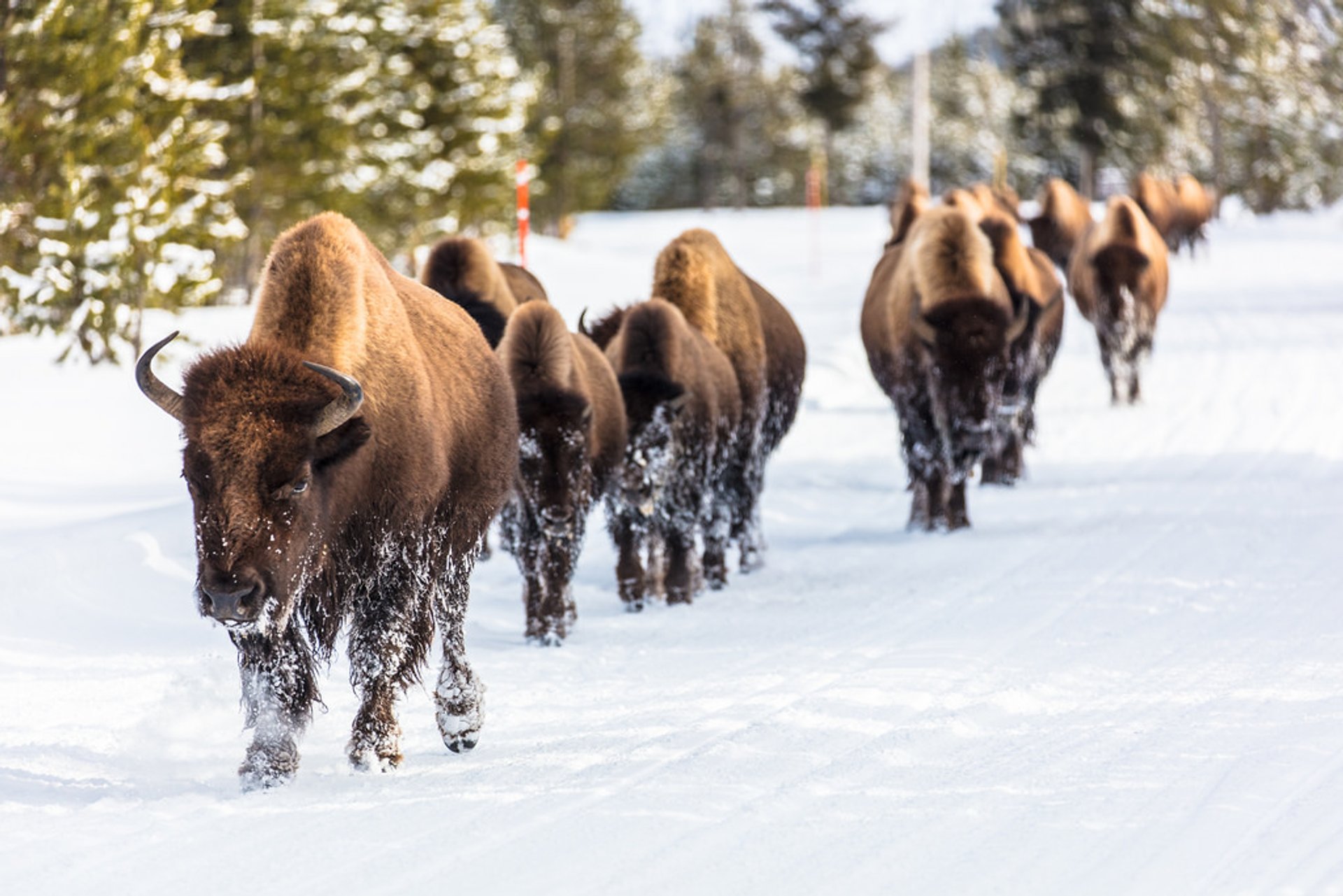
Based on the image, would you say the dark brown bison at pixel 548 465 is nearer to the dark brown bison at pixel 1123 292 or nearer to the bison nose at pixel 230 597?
the bison nose at pixel 230 597

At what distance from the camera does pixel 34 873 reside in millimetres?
4328

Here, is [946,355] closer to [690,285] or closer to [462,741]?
[690,285]

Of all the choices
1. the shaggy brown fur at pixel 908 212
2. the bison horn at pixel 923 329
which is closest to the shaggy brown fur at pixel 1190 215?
the shaggy brown fur at pixel 908 212

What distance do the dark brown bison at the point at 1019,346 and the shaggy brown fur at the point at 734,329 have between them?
168 centimetres

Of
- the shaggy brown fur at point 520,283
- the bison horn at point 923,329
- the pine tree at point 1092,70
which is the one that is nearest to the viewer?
the bison horn at point 923,329

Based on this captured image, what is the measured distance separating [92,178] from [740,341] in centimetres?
809

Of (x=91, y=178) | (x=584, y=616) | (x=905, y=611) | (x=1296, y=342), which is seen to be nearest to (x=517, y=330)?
(x=584, y=616)

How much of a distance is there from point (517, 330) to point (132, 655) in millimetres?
2270

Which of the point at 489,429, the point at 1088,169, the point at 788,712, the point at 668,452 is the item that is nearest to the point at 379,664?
the point at 489,429

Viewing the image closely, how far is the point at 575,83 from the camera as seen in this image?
4647 cm

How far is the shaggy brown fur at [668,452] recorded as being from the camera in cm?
854

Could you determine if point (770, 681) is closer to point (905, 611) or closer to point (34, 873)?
point (905, 611)

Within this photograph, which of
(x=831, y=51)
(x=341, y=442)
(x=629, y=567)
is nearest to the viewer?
(x=341, y=442)

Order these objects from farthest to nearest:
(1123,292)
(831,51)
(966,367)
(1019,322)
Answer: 1. (831,51)
2. (1123,292)
3. (1019,322)
4. (966,367)
